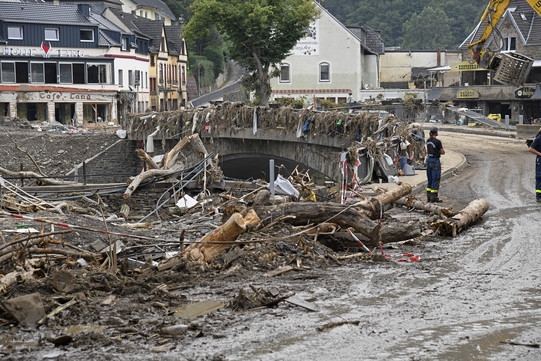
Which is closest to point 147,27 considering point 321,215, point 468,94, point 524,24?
point 468,94

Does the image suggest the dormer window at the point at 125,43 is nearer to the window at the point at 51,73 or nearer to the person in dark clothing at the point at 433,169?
the window at the point at 51,73

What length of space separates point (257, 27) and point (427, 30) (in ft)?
234

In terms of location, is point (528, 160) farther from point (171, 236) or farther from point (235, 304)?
point (235, 304)

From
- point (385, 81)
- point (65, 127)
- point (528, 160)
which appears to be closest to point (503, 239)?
point (528, 160)

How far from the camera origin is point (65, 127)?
52.4 m

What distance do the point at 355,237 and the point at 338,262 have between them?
111 cm

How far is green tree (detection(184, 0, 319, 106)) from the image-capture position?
47438 mm

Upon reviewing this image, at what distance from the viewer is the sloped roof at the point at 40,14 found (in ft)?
194

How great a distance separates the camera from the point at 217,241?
38.2 ft

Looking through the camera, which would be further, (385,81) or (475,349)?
(385,81)

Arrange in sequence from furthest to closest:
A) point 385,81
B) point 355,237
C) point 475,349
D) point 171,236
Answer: point 385,81 → point 171,236 → point 355,237 → point 475,349

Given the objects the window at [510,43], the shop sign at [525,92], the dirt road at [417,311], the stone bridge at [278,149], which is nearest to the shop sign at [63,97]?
the stone bridge at [278,149]

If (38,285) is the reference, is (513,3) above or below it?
above

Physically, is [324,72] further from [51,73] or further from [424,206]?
[424,206]
